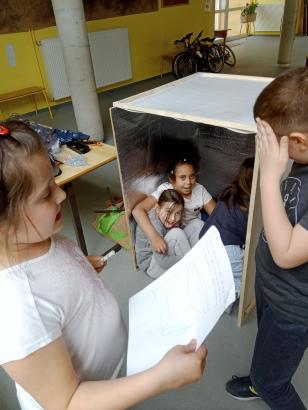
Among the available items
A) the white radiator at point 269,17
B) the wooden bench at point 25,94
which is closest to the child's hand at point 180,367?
the wooden bench at point 25,94

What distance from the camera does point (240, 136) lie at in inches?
74.8

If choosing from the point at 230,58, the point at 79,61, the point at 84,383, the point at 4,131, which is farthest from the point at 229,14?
the point at 84,383

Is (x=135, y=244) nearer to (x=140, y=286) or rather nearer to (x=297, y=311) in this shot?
(x=140, y=286)

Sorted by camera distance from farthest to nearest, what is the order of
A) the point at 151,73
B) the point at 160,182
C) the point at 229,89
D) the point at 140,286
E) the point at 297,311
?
the point at 151,73 < the point at 160,182 < the point at 140,286 < the point at 229,89 < the point at 297,311

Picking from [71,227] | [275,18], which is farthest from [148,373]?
[275,18]

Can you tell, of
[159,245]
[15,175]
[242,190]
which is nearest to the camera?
[15,175]

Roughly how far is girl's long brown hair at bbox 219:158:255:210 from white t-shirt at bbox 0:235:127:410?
2.60ft

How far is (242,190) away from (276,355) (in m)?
0.69

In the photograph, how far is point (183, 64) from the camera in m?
5.96

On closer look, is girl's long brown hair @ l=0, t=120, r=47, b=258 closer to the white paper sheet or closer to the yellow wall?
the white paper sheet

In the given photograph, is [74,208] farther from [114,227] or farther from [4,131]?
[4,131]

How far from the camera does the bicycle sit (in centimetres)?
580

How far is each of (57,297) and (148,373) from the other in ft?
0.66

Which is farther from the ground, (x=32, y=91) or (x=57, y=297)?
(x=57, y=297)
